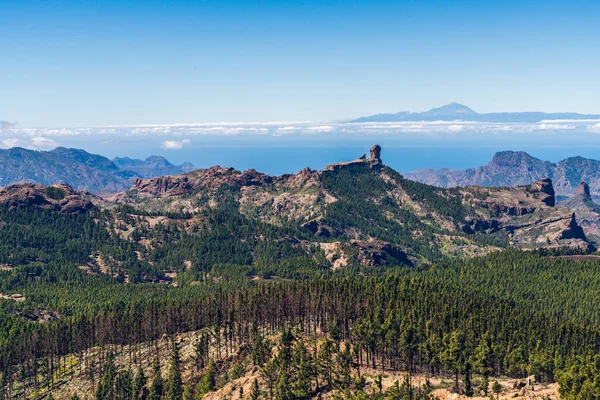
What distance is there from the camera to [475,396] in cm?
10912

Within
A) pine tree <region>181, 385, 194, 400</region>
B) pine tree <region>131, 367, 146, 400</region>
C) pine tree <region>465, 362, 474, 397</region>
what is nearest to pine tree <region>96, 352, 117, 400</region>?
pine tree <region>131, 367, 146, 400</region>

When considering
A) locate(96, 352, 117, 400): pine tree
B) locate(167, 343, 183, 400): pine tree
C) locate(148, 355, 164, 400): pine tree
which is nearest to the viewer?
locate(167, 343, 183, 400): pine tree

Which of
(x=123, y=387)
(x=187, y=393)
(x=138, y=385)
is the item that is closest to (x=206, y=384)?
(x=187, y=393)

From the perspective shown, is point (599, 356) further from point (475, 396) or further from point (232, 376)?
point (232, 376)

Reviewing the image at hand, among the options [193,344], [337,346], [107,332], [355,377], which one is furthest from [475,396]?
[107,332]

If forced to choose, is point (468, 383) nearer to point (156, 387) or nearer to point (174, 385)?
point (174, 385)

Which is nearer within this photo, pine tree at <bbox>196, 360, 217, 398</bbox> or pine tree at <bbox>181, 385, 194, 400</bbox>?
pine tree at <bbox>181, 385, 194, 400</bbox>

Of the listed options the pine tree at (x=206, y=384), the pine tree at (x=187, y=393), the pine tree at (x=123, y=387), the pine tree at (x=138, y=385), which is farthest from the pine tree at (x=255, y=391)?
the pine tree at (x=123, y=387)

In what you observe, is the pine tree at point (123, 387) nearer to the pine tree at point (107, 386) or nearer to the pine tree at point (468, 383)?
the pine tree at point (107, 386)

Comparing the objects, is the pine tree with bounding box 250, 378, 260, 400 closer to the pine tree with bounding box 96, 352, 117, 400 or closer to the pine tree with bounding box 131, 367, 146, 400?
the pine tree with bounding box 131, 367, 146, 400

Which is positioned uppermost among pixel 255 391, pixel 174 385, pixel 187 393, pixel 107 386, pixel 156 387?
pixel 255 391

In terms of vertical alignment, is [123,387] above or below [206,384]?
below

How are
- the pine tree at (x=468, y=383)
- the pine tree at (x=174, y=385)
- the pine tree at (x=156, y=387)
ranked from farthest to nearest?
the pine tree at (x=156, y=387), the pine tree at (x=174, y=385), the pine tree at (x=468, y=383)

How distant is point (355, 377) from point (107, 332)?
341 ft
